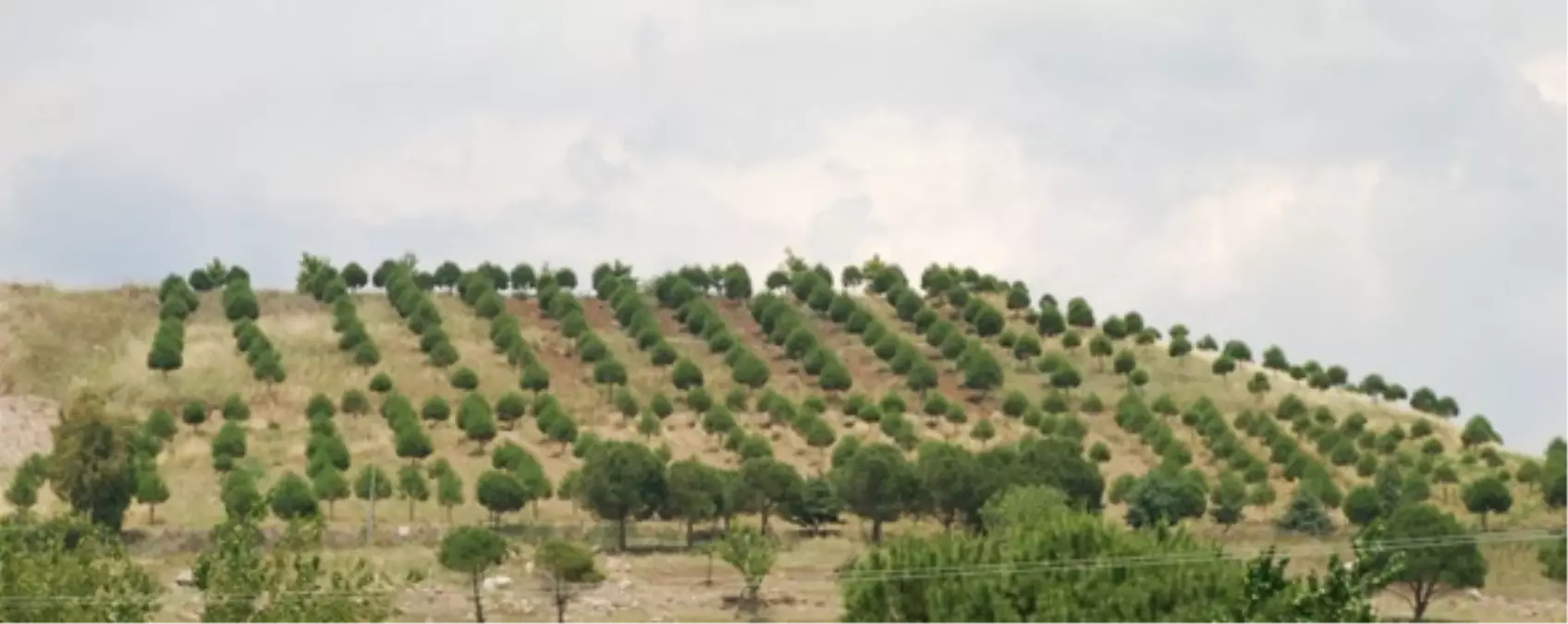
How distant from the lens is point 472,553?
187 ft

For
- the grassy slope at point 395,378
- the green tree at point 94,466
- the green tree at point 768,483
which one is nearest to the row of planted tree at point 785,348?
the grassy slope at point 395,378

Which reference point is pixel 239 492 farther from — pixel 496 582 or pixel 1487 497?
pixel 1487 497

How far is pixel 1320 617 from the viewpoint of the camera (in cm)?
1936

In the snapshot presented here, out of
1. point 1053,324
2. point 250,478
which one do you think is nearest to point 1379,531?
point 250,478

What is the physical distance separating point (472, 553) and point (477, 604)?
7.18 ft

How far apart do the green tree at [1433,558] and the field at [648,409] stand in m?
1.43

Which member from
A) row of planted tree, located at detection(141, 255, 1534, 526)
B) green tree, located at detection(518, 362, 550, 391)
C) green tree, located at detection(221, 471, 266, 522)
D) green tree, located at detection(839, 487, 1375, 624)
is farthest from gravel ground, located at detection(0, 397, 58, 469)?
green tree, located at detection(839, 487, 1375, 624)

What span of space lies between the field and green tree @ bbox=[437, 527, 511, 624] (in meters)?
1.77

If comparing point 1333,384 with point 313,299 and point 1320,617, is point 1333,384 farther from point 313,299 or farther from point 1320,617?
point 1320,617

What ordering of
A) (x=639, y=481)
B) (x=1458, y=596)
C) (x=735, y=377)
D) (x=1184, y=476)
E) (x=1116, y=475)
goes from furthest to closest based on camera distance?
(x=735, y=377)
(x=1116, y=475)
(x=1184, y=476)
(x=639, y=481)
(x=1458, y=596)

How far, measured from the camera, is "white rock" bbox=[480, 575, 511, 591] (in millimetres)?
61219

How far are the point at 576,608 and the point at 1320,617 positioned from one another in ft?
138

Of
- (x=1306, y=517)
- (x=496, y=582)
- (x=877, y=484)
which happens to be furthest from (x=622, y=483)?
(x=1306, y=517)

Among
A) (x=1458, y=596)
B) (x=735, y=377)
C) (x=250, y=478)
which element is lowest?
(x=1458, y=596)
